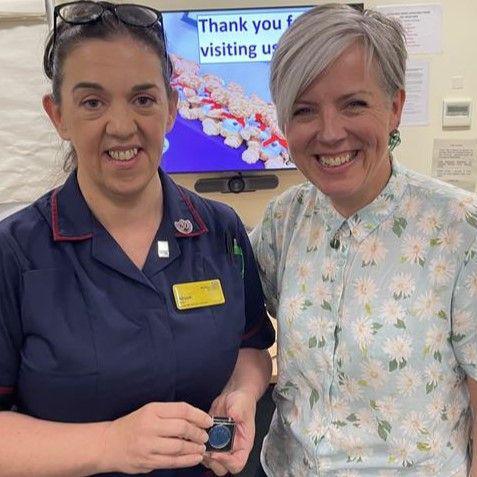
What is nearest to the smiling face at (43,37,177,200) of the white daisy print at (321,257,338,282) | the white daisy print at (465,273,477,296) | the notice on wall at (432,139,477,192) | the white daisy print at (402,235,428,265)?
the white daisy print at (321,257,338,282)

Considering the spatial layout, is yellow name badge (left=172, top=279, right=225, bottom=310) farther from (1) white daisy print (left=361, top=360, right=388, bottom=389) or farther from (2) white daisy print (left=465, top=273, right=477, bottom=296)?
(2) white daisy print (left=465, top=273, right=477, bottom=296)

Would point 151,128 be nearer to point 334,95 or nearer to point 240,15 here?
point 334,95

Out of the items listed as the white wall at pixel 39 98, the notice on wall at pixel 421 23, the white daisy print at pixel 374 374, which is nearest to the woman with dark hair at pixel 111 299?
the white daisy print at pixel 374 374

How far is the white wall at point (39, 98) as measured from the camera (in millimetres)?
2086

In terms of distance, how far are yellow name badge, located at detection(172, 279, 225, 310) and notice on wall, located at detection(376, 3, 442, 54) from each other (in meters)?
1.57

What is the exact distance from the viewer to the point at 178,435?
951 millimetres

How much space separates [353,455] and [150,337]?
46 centimetres

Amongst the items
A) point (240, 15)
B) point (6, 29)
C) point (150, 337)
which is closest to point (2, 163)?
point (6, 29)

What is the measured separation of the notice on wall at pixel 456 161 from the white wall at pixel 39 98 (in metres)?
0.03

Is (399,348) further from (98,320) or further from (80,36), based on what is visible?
(80,36)

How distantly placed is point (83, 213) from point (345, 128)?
1.69ft

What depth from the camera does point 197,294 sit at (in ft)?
3.50

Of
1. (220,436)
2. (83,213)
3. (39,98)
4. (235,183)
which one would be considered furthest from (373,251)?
(39,98)

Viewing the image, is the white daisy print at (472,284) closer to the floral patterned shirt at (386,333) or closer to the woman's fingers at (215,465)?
the floral patterned shirt at (386,333)
